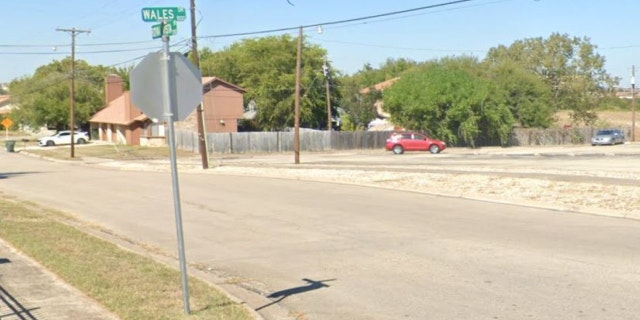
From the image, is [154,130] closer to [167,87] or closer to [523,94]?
[523,94]

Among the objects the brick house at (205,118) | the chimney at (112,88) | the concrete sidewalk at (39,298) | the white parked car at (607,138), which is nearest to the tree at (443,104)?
the white parked car at (607,138)

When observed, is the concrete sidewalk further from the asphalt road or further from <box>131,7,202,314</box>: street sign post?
the asphalt road

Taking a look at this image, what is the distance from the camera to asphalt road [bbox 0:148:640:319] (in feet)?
25.5

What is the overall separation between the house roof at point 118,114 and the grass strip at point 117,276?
55.8 m

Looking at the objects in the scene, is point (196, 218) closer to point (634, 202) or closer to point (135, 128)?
point (634, 202)

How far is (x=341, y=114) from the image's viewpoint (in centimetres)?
8262

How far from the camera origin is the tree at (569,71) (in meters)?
96.4

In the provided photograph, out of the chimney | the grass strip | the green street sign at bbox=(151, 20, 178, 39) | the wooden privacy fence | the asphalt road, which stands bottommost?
the asphalt road

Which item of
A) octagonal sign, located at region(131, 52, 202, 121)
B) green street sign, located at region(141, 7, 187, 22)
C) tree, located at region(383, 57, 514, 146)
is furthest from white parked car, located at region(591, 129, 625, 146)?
octagonal sign, located at region(131, 52, 202, 121)

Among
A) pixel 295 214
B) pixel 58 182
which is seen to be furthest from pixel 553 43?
pixel 295 214

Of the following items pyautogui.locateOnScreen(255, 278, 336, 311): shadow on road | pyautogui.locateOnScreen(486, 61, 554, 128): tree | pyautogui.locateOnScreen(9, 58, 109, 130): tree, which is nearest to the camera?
pyautogui.locateOnScreen(255, 278, 336, 311): shadow on road

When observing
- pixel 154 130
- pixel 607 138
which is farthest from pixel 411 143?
pixel 154 130

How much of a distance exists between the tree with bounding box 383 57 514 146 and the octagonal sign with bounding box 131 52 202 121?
5783 cm

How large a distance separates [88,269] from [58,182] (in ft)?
68.3
